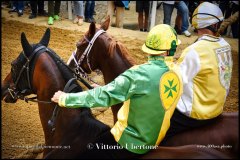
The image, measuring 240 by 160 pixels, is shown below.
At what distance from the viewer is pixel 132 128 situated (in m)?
3.11

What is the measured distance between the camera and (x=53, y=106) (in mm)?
3703

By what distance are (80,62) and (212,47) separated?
6.83ft

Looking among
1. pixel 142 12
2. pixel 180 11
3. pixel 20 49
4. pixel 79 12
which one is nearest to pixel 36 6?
pixel 79 12

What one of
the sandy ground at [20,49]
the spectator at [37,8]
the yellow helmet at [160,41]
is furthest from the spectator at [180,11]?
the yellow helmet at [160,41]

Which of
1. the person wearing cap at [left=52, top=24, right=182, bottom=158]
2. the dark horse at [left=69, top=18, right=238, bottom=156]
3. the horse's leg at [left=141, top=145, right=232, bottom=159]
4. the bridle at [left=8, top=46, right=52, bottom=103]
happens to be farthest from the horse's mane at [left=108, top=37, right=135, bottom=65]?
the horse's leg at [left=141, top=145, right=232, bottom=159]

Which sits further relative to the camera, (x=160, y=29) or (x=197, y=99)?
(x=197, y=99)

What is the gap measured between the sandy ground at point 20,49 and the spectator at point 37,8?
0.81 ft

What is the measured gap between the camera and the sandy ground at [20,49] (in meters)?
5.41

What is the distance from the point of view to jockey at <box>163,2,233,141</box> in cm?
360

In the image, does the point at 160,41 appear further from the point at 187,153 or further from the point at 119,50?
the point at 119,50

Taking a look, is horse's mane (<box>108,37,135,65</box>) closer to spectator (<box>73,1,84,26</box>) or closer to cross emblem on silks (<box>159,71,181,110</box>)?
cross emblem on silks (<box>159,71,181,110</box>)

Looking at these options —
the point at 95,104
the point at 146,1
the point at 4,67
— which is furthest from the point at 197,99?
the point at 146,1

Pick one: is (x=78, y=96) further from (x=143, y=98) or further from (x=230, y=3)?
(x=230, y=3)

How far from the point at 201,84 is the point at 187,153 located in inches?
40.4
